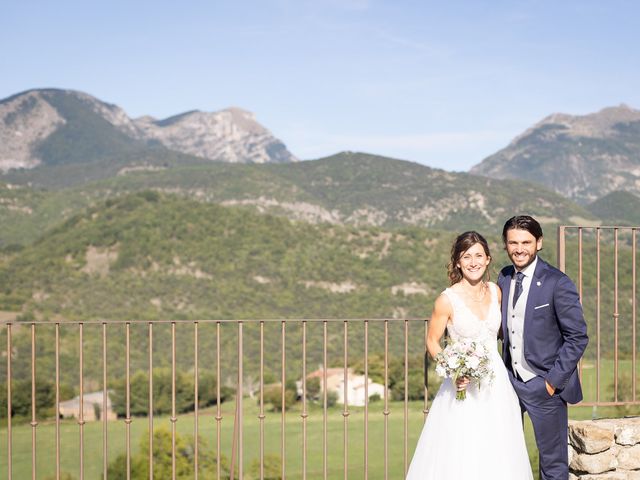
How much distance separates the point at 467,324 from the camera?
3477mm

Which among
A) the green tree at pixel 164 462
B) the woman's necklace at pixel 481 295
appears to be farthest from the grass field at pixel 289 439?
the woman's necklace at pixel 481 295

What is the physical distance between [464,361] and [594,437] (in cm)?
134

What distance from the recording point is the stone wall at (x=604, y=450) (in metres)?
4.26

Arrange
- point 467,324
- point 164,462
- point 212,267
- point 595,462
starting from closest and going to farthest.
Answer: point 467,324 < point 595,462 < point 164,462 < point 212,267

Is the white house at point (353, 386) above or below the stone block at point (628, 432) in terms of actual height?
below

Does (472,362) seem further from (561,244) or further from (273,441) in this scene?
(273,441)

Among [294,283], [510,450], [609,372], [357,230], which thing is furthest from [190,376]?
[510,450]

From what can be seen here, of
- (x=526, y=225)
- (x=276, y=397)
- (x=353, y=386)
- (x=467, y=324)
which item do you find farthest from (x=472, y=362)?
(x=353, y=386)

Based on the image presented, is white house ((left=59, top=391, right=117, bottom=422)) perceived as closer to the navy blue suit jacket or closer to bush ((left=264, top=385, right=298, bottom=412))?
bush ((left=264, top=385, right=298, bottom=412))

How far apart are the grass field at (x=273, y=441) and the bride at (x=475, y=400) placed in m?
25.6

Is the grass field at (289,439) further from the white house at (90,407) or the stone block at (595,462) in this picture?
the stone block at (595,462)

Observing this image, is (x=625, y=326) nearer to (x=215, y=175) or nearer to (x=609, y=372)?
(x=609, y=372)

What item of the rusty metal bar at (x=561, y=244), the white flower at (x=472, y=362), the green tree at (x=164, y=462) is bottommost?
the green tree at (x=164, y=462)

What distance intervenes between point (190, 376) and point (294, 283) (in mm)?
15330
